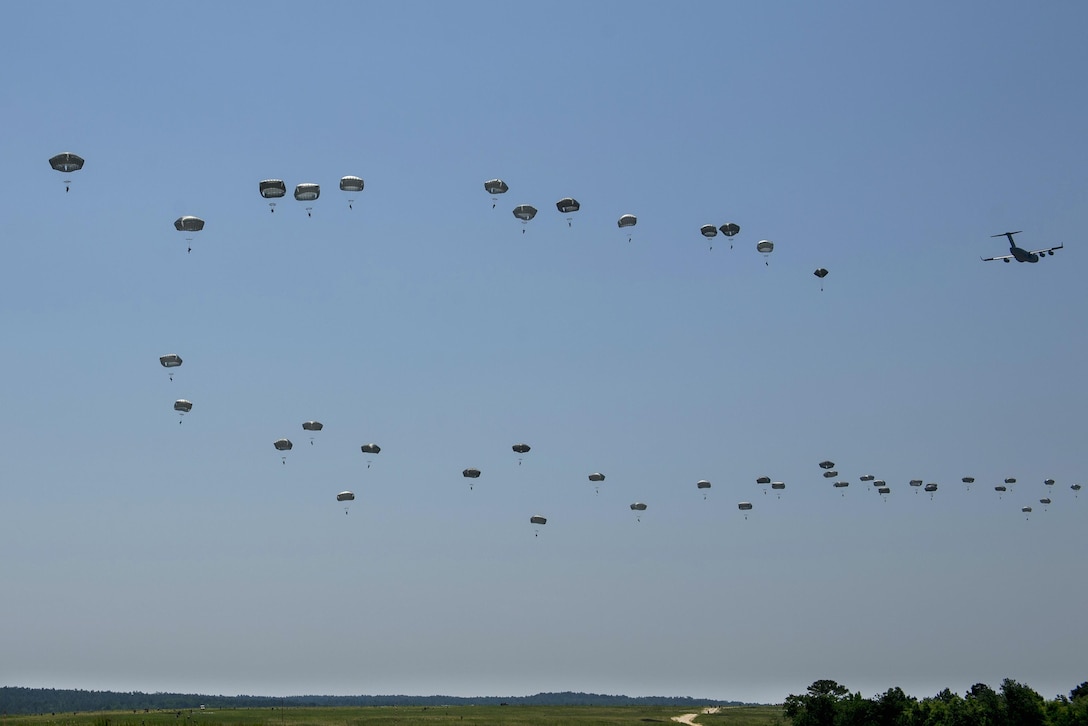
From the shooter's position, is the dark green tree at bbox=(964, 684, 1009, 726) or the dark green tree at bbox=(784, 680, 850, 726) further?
the dark green tree at bbox=(784, 680, 850, 726)

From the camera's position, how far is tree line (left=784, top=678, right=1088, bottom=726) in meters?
134

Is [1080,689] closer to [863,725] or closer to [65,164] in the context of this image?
[863,725]

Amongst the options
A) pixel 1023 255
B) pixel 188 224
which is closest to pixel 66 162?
pixel 188 224

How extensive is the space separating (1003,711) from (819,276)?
59902mm

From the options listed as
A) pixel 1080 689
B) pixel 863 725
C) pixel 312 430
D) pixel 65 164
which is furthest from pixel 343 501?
pixel 1080 689

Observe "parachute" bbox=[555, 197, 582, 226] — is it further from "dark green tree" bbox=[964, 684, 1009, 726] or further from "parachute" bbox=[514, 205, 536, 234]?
A: "dark green tree" bbox=[964, 684, 1009, 726]

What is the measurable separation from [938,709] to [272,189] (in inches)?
4330

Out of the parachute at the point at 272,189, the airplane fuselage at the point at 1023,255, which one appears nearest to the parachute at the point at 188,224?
the parachute at the point at 272,189

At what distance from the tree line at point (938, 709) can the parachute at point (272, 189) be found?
349 ft

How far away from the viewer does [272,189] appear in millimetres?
114375

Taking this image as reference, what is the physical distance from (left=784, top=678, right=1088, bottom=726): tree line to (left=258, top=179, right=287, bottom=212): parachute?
4192 inches

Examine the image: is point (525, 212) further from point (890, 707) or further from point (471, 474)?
point (890, 707)

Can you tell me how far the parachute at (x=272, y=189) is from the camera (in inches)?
4471

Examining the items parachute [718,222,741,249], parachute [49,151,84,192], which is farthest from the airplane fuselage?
parachute [49,151,84,192]
